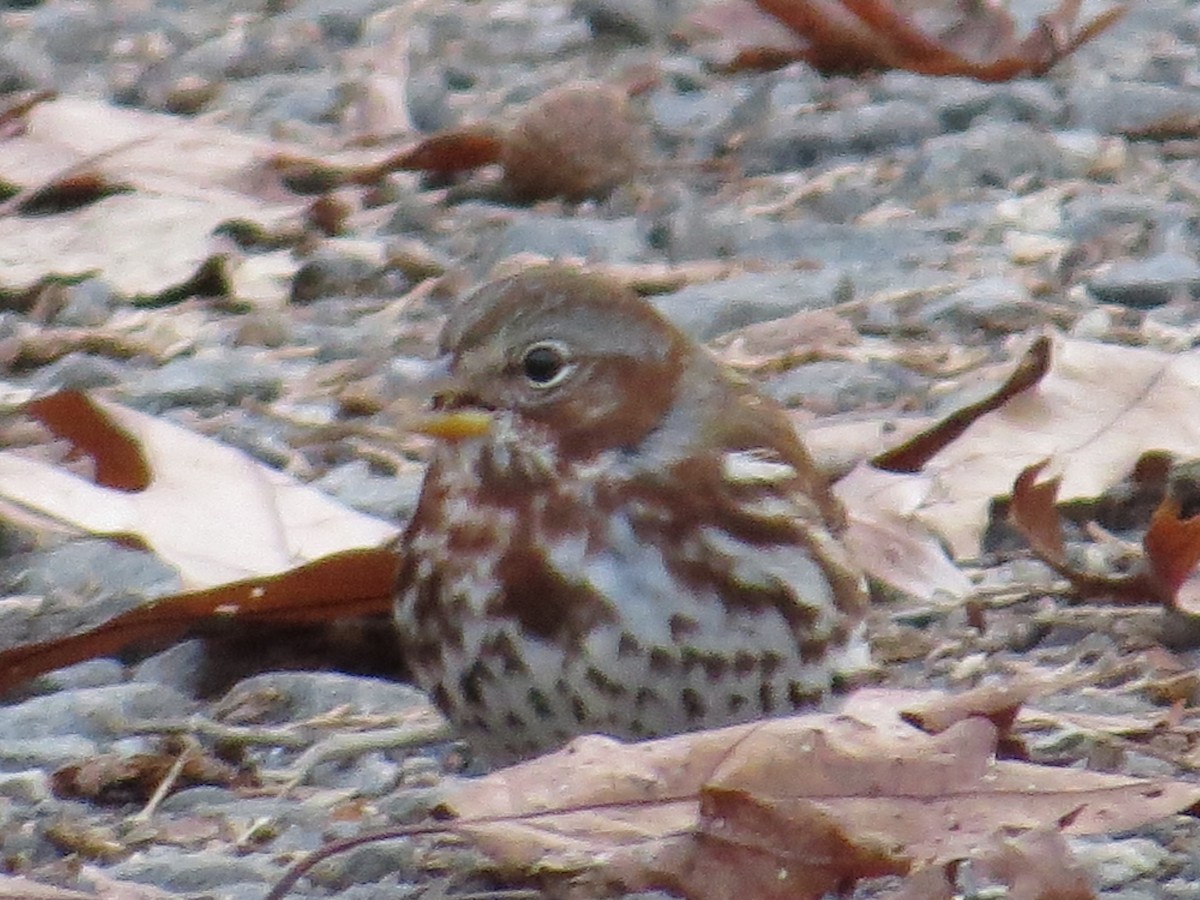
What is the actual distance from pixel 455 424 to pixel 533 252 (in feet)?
7.45

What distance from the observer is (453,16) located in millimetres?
7883

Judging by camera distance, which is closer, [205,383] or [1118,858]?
[1118,858]

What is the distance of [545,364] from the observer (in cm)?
342

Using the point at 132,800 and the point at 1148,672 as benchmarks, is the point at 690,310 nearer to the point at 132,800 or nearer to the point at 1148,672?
the point at 1148,672

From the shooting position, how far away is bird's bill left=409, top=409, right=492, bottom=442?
3377 mm

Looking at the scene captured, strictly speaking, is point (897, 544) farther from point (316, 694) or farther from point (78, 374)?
point (78, 374)

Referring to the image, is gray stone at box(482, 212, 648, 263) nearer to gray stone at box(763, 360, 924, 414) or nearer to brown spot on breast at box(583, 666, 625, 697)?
gray stone at box(763, 360, 924, 414)

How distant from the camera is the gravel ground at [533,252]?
10.7 feet

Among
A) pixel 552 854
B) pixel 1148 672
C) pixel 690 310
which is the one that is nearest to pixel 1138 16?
pixel 690 310

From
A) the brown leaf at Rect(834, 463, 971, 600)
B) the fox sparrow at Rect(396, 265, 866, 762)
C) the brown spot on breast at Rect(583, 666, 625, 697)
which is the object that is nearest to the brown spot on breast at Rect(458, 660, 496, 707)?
the fox sparrow at Rect(396, 265, 866, 762)

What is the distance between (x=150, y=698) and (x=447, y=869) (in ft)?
2.75

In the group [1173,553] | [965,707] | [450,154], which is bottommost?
[450,154]

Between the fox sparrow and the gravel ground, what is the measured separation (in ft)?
0.71

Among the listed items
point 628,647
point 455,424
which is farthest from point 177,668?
point 628,647
